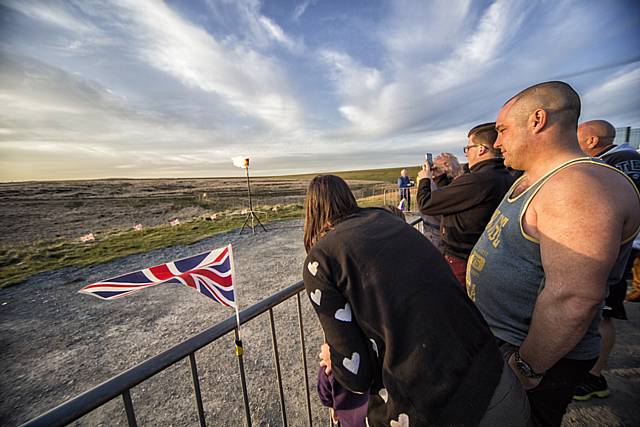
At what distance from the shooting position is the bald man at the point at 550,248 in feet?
3.72

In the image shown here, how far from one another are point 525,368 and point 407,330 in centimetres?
85

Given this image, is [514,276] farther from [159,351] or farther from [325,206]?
[159,351]

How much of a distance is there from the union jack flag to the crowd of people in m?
0.61

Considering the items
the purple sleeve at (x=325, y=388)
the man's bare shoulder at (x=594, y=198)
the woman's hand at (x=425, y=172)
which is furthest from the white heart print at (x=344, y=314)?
the woman's hand at (x=425, y=172)

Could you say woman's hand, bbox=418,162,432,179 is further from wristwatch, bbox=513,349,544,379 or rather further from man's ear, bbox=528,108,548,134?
wristwatch, bbox=513,349,544,379

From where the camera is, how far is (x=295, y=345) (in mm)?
4188

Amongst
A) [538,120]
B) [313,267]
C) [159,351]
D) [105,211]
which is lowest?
[105,211]

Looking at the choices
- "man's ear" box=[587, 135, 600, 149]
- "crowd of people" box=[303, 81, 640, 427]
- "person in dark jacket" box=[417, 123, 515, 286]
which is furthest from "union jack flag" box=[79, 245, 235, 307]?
"man's ear" box=[587, 135, 600, 149]

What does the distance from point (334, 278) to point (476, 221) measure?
1.95m

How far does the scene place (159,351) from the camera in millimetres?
4172

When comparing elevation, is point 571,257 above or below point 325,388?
above

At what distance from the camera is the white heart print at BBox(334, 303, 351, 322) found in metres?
1.20

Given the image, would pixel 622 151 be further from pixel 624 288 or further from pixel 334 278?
pixel 334 278

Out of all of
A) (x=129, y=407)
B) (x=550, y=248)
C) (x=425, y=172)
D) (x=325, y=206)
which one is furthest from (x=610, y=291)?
(x=129, y=407)
